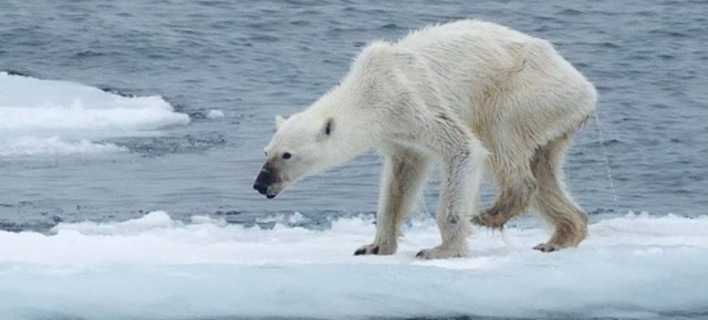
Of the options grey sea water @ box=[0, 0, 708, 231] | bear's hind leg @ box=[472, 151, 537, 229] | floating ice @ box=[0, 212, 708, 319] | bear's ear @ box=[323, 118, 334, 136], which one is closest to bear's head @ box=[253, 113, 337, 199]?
bear's ear @ box=[323, 118, 334, 136]

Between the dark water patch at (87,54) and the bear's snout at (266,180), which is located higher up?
the dark water patch at (87,54)

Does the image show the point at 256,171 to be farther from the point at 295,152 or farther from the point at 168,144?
the point at 295,152

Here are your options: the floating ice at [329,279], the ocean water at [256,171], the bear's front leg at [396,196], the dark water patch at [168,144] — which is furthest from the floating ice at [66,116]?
the bear's front leg at [396,196]

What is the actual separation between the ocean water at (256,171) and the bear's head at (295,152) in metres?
0.47

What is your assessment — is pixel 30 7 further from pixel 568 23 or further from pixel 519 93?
pixel 519 93

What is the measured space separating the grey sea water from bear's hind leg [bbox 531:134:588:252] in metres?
2.26

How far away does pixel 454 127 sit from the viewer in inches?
377

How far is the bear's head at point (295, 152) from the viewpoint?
9.32 meters

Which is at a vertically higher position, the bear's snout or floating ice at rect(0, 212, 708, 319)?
the bear's snout

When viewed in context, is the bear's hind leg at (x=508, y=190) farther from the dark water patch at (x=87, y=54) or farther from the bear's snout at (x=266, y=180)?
the dark water patch at (x=87, y=54)

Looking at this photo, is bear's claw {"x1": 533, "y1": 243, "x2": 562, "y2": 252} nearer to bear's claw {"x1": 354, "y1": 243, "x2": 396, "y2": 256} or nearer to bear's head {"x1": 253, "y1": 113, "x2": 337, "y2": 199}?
bear's claw {"x1": 354, "y1": 243, "x2": 396, "y2": 256}

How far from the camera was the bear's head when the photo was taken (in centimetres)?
932

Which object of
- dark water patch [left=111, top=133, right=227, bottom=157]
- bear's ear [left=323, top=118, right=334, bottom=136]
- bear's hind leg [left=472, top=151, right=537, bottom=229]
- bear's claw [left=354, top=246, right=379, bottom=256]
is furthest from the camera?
dark water patch [left=111, top=133, right=227, bottom=157]

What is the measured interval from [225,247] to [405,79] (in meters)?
1.50
